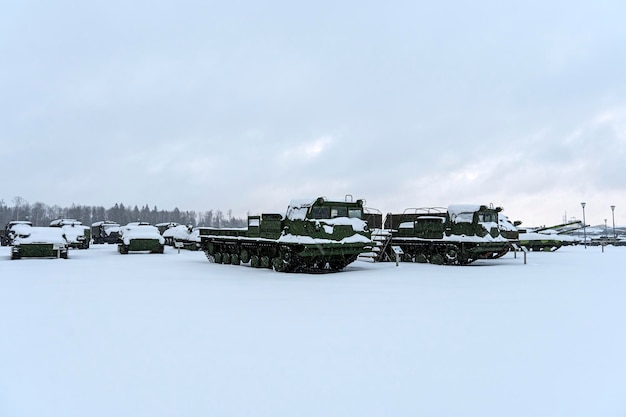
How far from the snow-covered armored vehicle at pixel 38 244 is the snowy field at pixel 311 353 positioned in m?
12.0

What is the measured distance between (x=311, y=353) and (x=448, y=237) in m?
14.9

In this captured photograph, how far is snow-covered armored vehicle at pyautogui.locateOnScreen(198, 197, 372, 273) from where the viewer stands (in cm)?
1504

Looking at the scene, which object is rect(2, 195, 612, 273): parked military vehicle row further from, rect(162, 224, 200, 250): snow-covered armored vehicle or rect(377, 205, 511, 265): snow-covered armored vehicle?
rect(162, 224, 200, 250): snow-covered armored vehicle

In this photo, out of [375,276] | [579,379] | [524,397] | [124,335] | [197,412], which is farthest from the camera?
[375,276]

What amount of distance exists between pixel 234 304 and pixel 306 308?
1.41 m

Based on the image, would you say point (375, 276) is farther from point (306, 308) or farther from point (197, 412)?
point (197, 412)

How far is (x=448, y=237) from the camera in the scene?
63.4 feet

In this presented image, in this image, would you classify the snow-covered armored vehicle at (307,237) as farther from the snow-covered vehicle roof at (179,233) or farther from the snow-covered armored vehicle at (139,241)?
the snow-covered vehicle roof at (179,233)

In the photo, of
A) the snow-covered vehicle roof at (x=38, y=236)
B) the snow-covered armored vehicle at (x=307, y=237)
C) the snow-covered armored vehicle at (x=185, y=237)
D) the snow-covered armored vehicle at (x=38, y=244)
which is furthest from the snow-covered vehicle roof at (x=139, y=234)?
the snow-covered armored vehicle at (x=307, y=237)

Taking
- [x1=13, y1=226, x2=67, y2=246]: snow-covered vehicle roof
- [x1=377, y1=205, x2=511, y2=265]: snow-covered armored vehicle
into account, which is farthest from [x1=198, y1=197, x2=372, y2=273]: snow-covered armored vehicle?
[x1=13, y1=226, x2=67, y2=246]: snow-covered vehicle roof

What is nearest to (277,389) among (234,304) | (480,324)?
(480,324)

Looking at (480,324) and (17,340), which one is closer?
(17,340)

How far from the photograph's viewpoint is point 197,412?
12.6 ft

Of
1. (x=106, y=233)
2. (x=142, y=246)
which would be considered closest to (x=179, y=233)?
(x=106, y=233)
